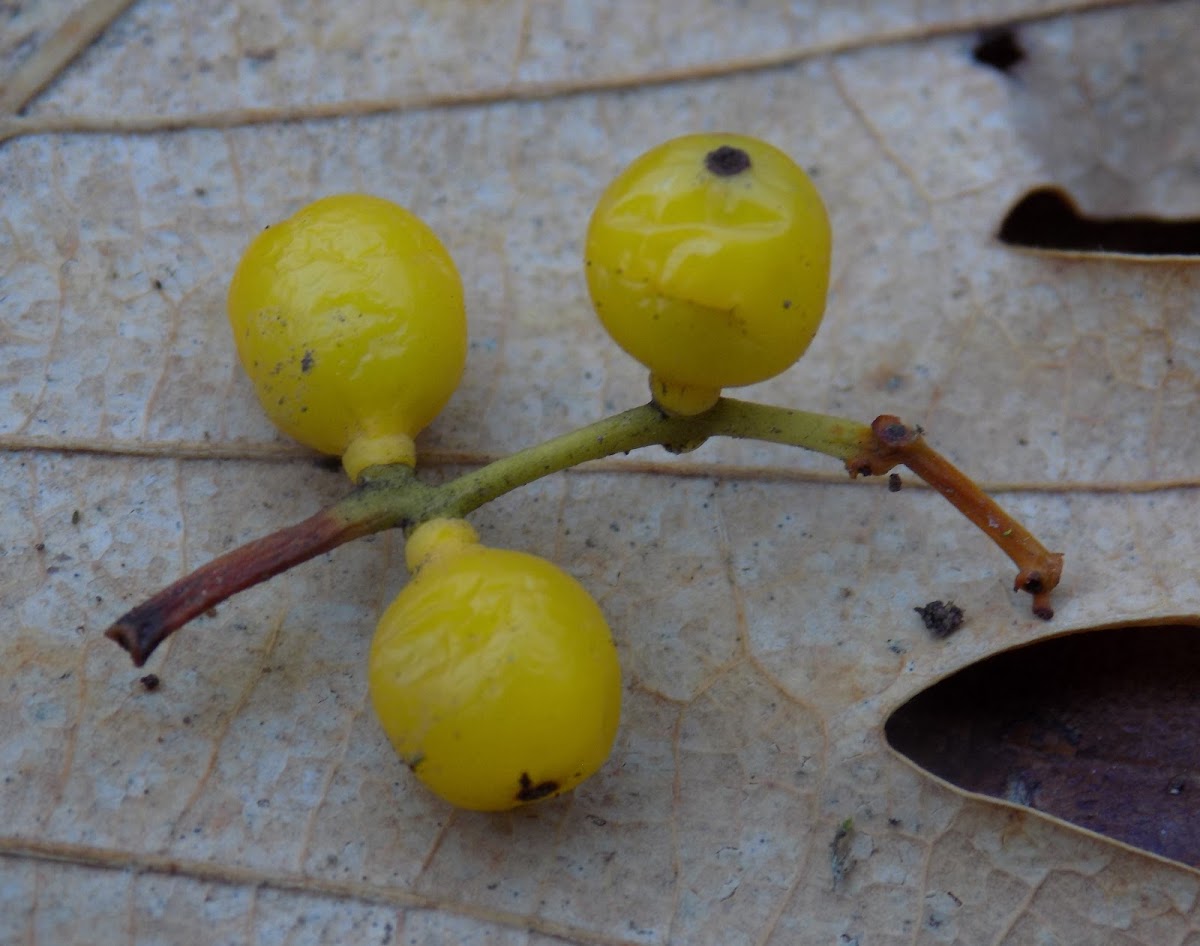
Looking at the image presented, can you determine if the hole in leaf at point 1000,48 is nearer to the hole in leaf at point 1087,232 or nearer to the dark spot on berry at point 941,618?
the hole in leaf at point 1087,232

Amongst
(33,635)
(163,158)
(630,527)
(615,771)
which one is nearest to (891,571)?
(630,527)

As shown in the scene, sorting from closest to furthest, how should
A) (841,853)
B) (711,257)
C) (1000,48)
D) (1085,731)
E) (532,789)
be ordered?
(711,257) → (532,789) → (841,853) → (1085,731) → (1000,48)

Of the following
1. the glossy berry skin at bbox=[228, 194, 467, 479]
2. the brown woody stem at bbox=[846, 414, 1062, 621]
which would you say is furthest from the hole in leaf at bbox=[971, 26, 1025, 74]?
the glossy berry skin at bbox=[228, 194, 467, 479]

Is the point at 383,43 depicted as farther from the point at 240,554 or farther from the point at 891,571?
the point at 891,571

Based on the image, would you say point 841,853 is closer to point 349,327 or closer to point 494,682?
point 494,682

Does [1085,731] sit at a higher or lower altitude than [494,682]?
lower

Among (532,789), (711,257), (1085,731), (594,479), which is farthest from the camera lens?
(594,479)

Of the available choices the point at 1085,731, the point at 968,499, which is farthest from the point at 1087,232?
the point at 1085,731

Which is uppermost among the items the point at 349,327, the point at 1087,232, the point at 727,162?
the point at 727,162
